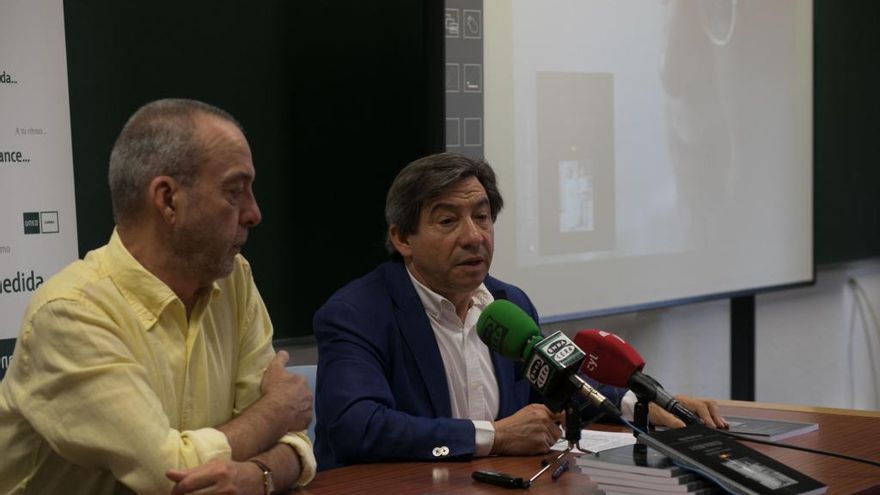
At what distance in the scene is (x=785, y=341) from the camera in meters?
6.19

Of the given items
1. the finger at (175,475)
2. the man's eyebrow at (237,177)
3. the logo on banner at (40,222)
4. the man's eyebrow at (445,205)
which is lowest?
the finger at (175,475)

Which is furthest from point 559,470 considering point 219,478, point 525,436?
point 219,478

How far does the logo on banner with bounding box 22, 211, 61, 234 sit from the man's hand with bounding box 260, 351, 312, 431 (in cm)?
123

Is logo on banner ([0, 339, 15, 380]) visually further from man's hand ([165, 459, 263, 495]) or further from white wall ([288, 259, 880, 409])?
white wall ([288, 259, 880, 409])

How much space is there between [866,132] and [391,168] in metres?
3.32

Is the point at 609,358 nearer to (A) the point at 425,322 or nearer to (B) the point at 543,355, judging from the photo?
(B) the point at 543,355

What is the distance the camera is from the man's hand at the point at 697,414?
9.07 ft

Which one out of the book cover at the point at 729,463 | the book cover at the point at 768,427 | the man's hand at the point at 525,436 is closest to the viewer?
the book cover at the point at 729,463

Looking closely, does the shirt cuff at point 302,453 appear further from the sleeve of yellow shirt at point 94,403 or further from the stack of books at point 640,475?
the stack of books at point 640,475

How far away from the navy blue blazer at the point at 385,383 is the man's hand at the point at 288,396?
0.99 feet

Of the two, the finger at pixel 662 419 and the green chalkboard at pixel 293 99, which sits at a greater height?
the green chalkboard at pixel 293 99

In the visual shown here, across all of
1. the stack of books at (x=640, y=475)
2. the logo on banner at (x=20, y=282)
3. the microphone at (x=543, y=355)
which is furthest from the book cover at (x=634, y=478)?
the logo on banner at (x=20, y=282)

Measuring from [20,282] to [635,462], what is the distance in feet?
6.10

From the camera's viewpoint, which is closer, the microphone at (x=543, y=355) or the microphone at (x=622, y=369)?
the microphone at (x=543, y=355)
